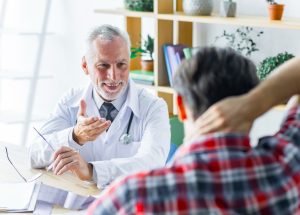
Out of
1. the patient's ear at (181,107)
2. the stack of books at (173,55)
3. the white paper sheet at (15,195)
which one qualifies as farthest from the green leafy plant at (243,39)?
the patient's ear at (181,107)

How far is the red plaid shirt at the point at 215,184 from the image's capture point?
49.5 inches

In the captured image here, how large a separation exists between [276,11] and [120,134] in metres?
1.18

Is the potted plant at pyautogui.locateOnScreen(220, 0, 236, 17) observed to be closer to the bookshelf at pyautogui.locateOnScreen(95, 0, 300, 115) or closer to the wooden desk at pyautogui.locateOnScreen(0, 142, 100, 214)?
the bookshelf at pyautogui.locateOnScreen(95, 0, 300, 115)

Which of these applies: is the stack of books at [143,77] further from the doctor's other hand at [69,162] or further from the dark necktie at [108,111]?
the doctor's other hand at [69,162]

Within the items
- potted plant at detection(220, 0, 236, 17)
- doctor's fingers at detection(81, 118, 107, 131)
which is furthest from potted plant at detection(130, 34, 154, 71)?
doctor's fingers at detection(81, 118, 107, 131)

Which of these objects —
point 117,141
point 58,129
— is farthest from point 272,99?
point 58,129

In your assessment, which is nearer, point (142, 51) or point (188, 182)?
point (188, 182)

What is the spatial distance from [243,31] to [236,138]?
2.62 m

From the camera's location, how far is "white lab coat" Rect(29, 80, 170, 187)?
8.50 ft

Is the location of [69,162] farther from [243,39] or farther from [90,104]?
[243,39]

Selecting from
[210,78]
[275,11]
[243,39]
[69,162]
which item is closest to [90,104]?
[69,162]

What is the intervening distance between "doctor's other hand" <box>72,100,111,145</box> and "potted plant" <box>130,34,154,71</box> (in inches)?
65.5

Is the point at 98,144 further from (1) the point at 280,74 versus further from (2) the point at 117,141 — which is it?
(1) the point at 280,74

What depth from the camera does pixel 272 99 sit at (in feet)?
4.75
